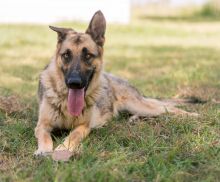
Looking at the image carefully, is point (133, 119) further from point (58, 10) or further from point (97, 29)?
point (58, 10)

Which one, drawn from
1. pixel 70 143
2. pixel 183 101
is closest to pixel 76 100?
pixel 70 143

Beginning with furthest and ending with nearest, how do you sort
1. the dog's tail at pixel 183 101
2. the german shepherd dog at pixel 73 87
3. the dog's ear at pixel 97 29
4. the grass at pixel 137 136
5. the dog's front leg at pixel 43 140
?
the dog's tail at pixel 183 101
the dog's ear at pixel 97 29
the german shepherd dog at pixel 73 87
the dog's front leg at pixel 43 140
the grass at pixel 137 136

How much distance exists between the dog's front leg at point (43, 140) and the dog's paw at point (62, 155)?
0.11 meters

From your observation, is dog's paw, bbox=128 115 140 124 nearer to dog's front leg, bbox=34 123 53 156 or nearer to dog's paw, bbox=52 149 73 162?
dog's front leg, bbox=34 123 53 156

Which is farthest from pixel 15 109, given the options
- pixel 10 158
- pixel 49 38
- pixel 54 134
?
pixel 49 38

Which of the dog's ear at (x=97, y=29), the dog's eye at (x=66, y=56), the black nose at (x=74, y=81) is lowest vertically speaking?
the black nose at (x=74, y=81)

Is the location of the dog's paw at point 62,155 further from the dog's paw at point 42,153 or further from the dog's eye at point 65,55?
the dog's eye at point 65,55

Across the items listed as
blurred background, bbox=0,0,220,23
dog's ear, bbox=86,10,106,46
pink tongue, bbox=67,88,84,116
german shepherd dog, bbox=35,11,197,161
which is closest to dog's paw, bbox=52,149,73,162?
german shepherd dog, bbox=35,11,197,161

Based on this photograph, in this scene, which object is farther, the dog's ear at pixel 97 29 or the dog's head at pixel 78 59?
the dog's ear at pixel 97 29

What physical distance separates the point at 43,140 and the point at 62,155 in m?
0.58

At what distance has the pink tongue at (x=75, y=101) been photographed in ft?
18.7

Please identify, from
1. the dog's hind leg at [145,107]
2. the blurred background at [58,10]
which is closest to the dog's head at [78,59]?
the dog's hind leg at [145,107]

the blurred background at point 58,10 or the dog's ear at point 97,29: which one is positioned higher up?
the dog's ear at point 97,29

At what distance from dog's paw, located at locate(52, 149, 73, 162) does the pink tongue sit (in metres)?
0.89
